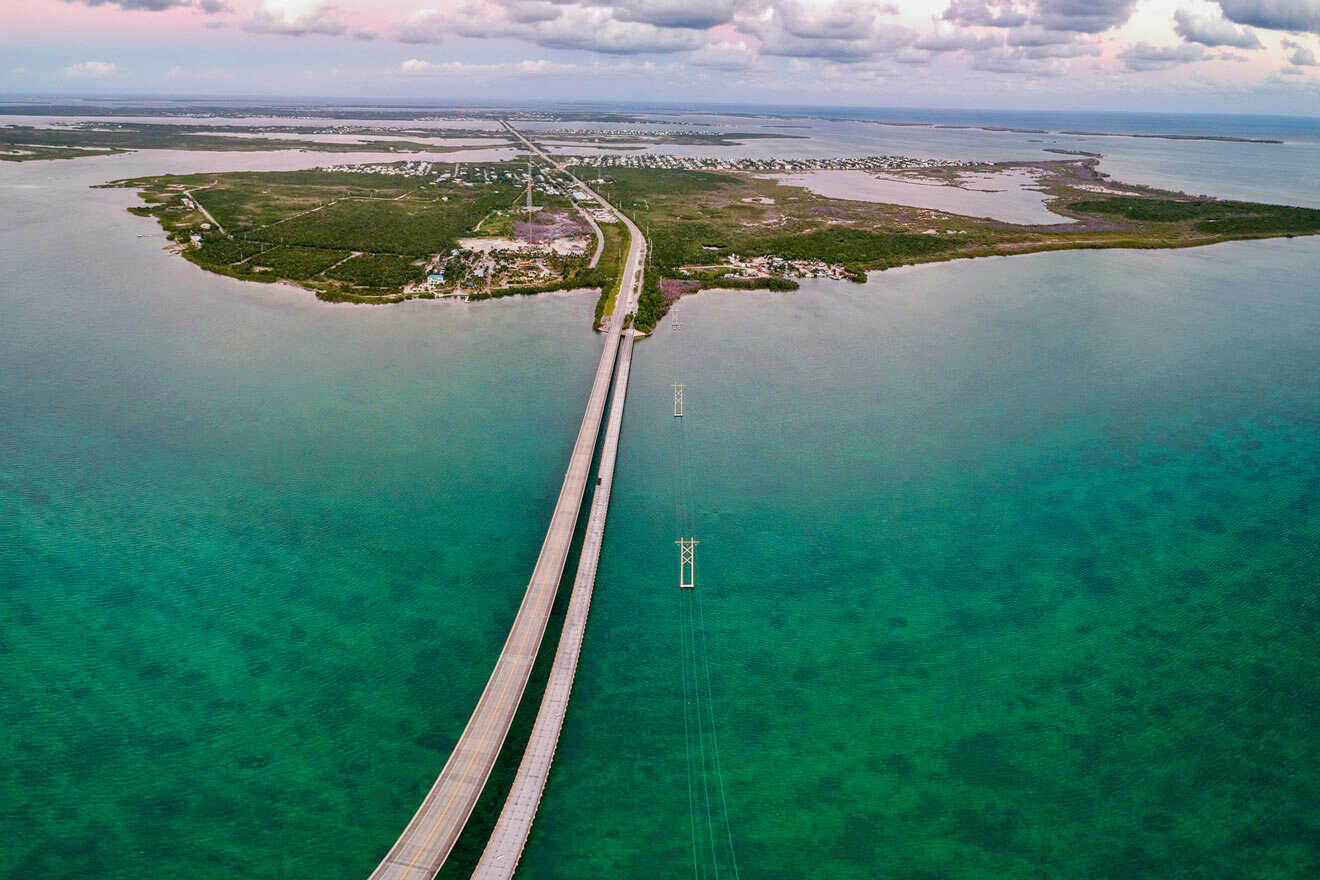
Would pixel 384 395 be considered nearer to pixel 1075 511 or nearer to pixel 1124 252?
pixel 1075 511

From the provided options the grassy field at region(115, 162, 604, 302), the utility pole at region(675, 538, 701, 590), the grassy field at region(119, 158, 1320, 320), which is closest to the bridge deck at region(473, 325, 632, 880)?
the utility pole at region(675, 538, 701, 590)

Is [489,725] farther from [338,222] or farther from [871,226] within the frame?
[871,226]

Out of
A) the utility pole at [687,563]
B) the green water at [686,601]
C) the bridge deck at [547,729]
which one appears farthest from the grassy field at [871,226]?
the bridge deck at [547,729]

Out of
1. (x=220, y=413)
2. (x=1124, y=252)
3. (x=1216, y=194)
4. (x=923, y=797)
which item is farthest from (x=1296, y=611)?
(x=1216, y=194)

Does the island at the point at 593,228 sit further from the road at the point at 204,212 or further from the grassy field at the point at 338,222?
the road at the point at 204,212

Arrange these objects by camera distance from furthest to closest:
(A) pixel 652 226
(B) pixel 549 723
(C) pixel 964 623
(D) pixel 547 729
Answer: (A) pixel 652 226, (C) pixel 964 623, (B) pixel 549 723, (D) pixel 547 729

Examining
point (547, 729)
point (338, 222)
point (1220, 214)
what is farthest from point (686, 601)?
point (1220, 214)
